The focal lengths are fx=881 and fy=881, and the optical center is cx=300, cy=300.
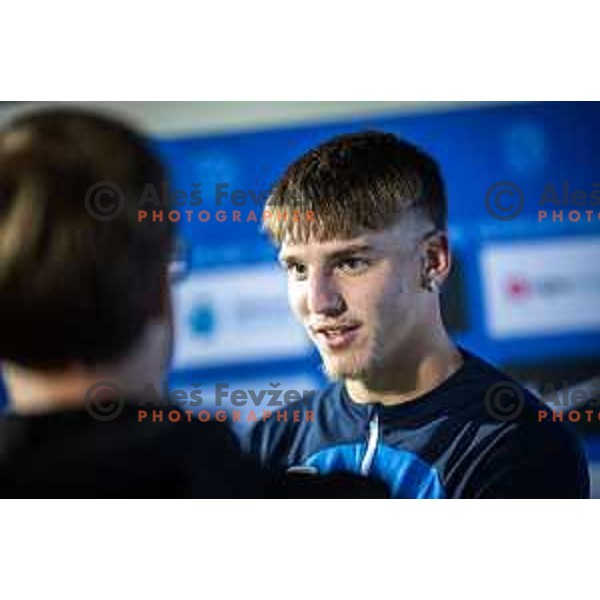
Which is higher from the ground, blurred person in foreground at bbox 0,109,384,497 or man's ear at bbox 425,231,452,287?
man's ear at bbox 425,231,452,287

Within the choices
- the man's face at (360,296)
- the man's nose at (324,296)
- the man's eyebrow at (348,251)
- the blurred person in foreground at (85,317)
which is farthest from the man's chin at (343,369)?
the blurred person in foreground at (85,317)

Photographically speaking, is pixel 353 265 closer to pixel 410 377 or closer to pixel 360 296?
pixel 360 296

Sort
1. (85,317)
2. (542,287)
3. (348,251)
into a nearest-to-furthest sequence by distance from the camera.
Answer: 1. (85,317)
2. (348,251)
3. (542,287)

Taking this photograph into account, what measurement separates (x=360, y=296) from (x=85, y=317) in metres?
1.08

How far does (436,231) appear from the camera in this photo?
2137 mm

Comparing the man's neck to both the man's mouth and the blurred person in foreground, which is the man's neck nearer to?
the man's mouth

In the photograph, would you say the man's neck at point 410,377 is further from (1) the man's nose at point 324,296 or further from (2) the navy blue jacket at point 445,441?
(1) the man's nose at point 324,296

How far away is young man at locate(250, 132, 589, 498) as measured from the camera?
208cm

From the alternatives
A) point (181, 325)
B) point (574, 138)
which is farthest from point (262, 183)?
point (574, 138)

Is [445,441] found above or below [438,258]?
below

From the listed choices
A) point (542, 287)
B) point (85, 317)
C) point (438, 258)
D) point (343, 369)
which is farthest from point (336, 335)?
point (85, 317)

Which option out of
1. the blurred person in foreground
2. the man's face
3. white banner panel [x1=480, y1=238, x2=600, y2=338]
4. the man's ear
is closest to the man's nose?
the man's face

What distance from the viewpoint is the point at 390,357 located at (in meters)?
2.13
